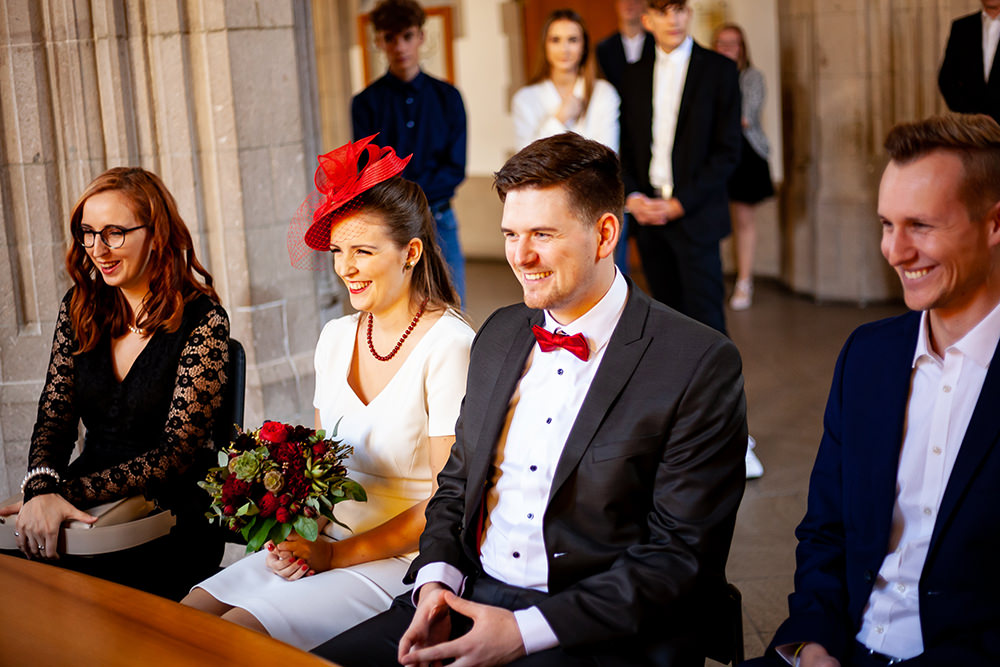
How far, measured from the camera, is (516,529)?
7.57ft

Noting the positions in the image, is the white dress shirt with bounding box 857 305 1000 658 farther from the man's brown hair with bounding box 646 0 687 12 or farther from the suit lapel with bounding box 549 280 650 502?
the man's brown hair with bounding box 646 0 687 12

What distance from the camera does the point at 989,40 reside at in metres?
6.00

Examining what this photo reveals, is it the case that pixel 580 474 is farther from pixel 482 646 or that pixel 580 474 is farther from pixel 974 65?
pixel 974 65

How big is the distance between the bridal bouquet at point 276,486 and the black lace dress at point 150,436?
0.53m

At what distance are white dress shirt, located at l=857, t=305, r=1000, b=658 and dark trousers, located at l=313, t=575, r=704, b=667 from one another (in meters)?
0.38

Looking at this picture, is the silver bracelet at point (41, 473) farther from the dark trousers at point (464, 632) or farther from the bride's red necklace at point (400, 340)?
the dark trousers at point (464, 632)

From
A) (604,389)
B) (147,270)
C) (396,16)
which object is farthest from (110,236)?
(396,16)

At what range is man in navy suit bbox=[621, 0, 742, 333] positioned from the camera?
4863mm

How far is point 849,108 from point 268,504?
21.1ft

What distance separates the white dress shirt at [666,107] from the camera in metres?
4.93

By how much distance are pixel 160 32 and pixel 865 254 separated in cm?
519

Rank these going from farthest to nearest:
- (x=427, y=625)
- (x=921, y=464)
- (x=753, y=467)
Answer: (x=753, y=467), (x=427, y=625), (x=921, y=464)

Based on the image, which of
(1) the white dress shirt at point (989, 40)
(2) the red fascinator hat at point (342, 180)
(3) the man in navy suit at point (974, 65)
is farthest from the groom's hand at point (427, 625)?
(1) the white dress shirt at point (989, 40)

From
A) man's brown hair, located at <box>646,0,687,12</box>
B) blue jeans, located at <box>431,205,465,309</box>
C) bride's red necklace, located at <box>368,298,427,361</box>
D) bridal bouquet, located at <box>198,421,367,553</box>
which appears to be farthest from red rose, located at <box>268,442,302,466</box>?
blue jeans, located at <box>431,205,465,309</box>
